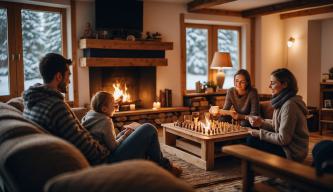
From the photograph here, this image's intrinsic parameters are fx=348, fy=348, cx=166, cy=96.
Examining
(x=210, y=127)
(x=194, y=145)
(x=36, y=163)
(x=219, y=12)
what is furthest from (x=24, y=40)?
(x=36, y=163)

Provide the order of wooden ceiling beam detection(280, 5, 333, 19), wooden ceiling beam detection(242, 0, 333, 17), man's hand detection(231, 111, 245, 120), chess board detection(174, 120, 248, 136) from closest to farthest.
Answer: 1. chess board detection(174, 120, 248, 136)
2. man's hand detection(231, 111, 245, 120)
3. wooden ceiling beam detection(242, 0, 333, 17)
4. wooden ceiling beam detection(280, 5, 333, 19)

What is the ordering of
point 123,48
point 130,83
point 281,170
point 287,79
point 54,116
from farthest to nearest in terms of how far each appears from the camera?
point 130,83
point 123,48
point 287,79
point 54,116
point 281,170

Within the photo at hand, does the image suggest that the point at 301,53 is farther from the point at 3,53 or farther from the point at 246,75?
the point at 3,53

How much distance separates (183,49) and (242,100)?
235 cm

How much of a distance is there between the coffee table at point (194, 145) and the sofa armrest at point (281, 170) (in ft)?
4.28

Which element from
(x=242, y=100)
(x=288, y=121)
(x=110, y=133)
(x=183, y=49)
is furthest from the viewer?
(x=183, y=49)

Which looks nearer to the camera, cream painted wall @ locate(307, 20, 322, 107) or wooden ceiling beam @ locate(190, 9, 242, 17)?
wooden ceiling beam @ locate(190, 9, 242, 17)

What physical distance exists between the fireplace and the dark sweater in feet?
6.30

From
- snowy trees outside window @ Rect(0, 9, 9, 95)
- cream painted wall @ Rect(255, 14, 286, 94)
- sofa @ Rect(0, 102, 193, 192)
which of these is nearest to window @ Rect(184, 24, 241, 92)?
cream painted wall @ Rect(255, 14, 286, 94)

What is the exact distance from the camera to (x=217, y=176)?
3150 millimetres

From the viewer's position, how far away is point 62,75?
2201 millimetres

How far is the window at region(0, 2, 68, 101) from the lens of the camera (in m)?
4.73

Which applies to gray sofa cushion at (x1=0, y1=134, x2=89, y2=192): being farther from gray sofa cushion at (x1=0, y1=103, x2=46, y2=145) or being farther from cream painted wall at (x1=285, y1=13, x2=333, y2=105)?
cream painted wall at (x1=285, y1=13, x2=333, y2=105)

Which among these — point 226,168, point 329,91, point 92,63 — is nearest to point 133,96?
point 92,63
